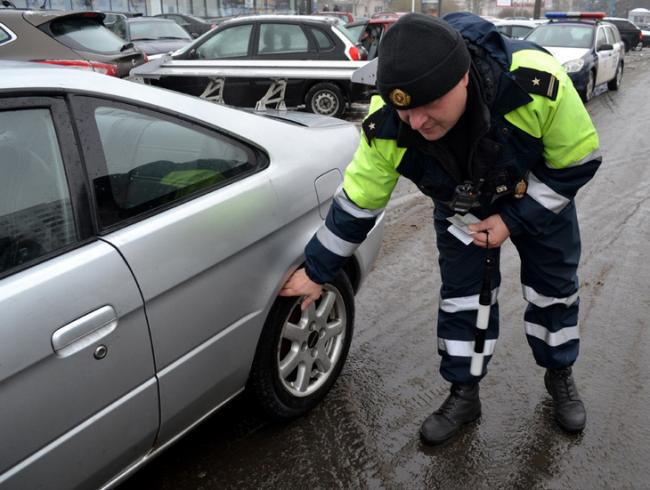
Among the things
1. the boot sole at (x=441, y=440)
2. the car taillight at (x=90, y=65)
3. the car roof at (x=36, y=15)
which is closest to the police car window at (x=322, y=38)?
the car taillight at (x=90, y=65)

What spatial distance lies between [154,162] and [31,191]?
0.45 m

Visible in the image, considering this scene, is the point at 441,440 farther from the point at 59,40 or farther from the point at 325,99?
the point at 325,99

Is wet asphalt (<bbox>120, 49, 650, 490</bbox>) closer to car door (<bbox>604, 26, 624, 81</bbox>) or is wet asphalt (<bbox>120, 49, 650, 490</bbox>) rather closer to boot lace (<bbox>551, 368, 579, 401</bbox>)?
boot lace (<bbox>551, 368, 579, 401</bbox>)

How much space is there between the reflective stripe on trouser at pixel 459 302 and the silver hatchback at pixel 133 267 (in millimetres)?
527

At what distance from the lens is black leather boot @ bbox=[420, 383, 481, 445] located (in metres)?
2.60

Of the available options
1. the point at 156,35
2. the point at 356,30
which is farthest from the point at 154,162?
the point at 356,30

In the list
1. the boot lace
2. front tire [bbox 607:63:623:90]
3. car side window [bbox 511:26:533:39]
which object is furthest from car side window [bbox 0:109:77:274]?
car side window [bbox 511:26:533:39]

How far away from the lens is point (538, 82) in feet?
6.54

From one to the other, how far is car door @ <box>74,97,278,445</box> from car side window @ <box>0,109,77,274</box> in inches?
4.0

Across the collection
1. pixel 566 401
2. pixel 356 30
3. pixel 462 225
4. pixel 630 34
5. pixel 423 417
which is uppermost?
pixel 462 225

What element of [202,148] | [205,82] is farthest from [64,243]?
[205,82]

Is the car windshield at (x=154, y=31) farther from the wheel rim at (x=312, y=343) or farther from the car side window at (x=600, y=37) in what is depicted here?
the wheel rim at (x=312, y=343)

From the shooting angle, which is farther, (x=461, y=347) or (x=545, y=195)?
(x=461, y=347)

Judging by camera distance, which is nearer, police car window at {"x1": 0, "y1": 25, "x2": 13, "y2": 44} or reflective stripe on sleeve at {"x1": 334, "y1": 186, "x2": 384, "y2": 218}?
reflective stripe on sleeve at {"x1": 334, "y1": 186, "x2": 384, "y2": 218}
